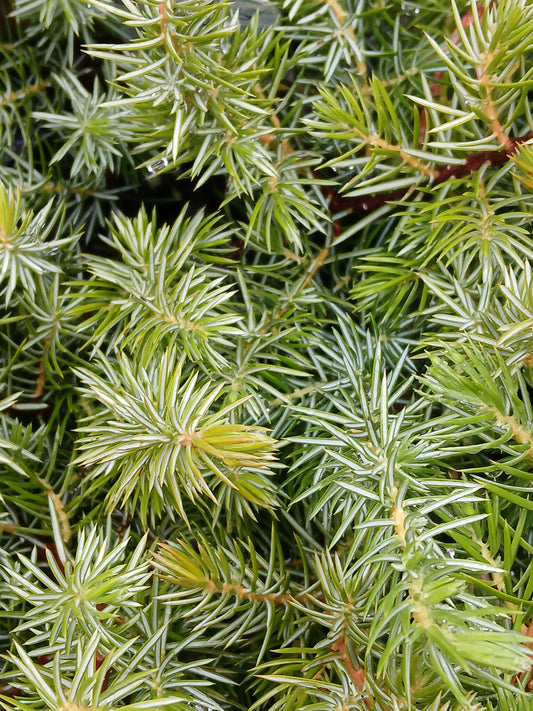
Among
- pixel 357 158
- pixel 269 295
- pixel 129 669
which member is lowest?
pixel 129 669

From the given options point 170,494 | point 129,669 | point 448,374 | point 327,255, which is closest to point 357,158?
point 327,255

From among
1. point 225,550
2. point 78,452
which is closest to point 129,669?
point 225,550

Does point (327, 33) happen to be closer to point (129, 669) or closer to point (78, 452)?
point (78, 452)

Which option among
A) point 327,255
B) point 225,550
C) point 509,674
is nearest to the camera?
point 509,674

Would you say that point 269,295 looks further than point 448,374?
Yes

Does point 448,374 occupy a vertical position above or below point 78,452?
above

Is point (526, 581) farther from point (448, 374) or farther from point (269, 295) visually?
point (269, 295)

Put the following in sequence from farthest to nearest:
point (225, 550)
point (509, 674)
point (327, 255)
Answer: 1. point (327, 255)
2. point (225, 550)
3. point (509, 674)
